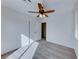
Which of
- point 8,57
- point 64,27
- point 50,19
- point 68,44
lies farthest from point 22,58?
point 50,19

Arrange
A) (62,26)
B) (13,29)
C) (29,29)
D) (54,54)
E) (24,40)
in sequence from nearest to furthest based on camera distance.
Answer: (54,54)
(13,29)
(24,40)
(62,26)
(29,29)

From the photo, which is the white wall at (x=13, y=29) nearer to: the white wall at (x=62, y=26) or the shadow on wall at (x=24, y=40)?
the shadow on wall at (x=24, y=40)

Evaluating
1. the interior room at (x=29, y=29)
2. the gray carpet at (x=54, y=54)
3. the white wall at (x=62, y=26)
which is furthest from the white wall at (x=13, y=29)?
the white wall at (x=62, y=26)

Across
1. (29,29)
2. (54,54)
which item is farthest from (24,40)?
(54,54)

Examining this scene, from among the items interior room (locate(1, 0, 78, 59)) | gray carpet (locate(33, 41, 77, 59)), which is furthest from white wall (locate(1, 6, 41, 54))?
gray carpet (locate(33, 41, 77, 59))

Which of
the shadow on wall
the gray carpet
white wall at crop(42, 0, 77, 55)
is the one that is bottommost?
the gray carpet

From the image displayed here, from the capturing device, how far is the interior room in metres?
3.90

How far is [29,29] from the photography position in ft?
21.1

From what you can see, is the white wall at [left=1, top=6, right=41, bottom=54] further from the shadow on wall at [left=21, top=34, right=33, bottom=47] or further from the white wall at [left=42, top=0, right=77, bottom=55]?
the white wall at [left=42, top=0, right=77, bottom=55]

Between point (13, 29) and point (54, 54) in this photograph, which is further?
point (13, 29)

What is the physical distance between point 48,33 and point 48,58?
431cm

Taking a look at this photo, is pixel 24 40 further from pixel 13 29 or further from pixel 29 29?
pixel 13 29

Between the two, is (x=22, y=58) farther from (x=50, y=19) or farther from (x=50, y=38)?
(x=50, y=19)

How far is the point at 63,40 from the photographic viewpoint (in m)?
6.14
